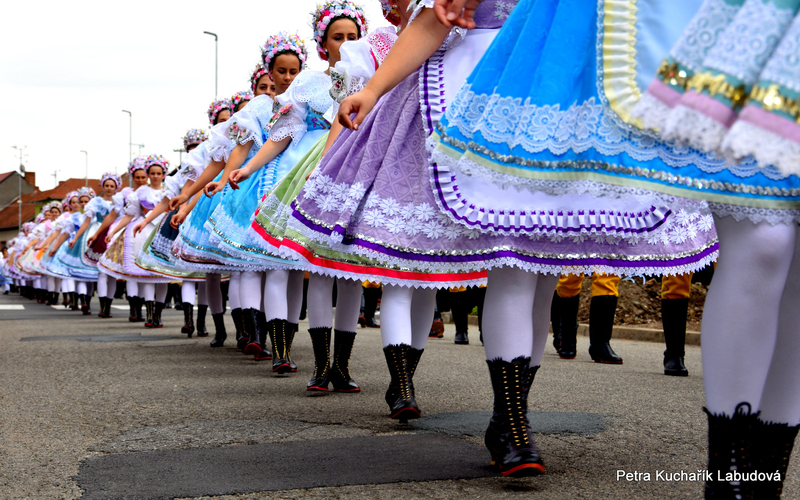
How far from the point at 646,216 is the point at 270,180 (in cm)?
368

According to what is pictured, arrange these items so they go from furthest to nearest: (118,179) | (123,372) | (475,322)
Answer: (118,179) → (475,322) → (123,372)

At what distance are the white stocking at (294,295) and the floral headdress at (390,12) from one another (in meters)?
2.54

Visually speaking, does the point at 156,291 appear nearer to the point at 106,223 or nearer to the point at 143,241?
the point at 143,241

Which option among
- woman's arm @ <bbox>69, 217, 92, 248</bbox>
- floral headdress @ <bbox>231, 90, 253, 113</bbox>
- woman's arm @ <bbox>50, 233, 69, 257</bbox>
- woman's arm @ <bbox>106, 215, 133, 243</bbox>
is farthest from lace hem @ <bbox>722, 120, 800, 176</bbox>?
woman's arm @ <bbox>50, 233, 69, 257</bbox>

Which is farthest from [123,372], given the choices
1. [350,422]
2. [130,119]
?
[130,119]

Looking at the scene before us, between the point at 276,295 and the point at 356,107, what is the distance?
309 centimetres

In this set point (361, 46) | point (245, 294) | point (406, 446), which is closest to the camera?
point (406, 446)

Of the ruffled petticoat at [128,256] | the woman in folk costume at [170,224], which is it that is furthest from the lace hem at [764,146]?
the ruffled petticoat at [128,256]

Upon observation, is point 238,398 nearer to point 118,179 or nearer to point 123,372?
point 123,372

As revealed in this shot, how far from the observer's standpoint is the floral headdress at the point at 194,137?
1012 centimetres

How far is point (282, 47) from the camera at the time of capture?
6625 mm

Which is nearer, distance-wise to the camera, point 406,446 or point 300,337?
point 406,446

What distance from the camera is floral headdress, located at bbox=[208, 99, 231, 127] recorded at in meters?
8.59

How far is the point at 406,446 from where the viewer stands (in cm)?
311
